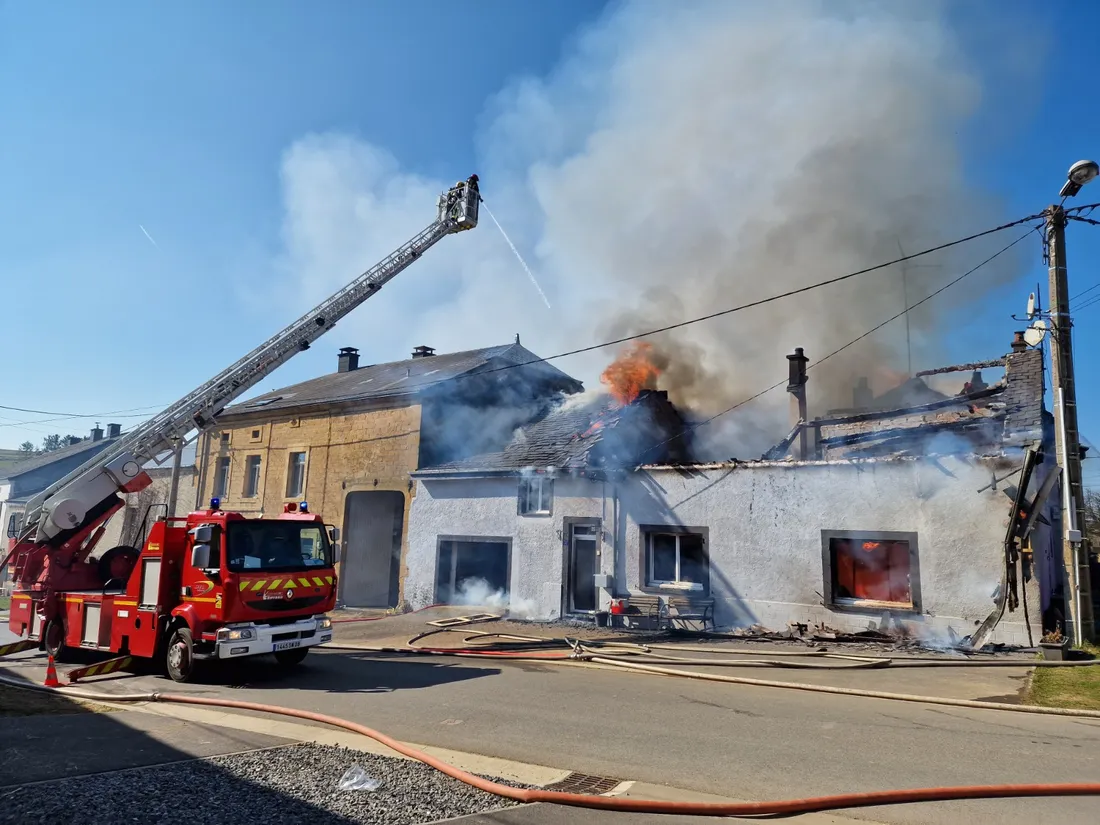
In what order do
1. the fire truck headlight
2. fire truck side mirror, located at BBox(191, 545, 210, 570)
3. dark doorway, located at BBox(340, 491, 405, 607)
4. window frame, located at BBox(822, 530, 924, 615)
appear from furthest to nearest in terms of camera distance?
dark doorway, located at BBox(340, 491, 405, 607) → window frame, located at BBox(822, 530, 924, 615) → fire truck side mirror, located at BBox(191, 545, 210, 570) → the fire truck headlight

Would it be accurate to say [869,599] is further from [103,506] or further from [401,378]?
[401,378]

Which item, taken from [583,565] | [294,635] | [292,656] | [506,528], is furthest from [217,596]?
[583,565]

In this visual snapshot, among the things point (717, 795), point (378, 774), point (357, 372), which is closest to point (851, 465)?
point (717, 795)

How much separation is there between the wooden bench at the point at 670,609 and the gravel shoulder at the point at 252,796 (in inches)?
391

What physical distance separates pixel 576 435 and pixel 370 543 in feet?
28.6

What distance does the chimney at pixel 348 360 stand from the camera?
2962 cm

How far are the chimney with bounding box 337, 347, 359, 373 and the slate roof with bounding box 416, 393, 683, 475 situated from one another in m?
11.4

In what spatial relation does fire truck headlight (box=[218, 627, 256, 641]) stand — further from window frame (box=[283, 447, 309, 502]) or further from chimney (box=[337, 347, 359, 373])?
chimney (box=[337, 347, 359, 373])

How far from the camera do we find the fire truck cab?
960 centimetres

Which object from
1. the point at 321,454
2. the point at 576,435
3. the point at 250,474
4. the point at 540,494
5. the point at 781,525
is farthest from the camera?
the point at 250,474

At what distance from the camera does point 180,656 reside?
9812 millimetres

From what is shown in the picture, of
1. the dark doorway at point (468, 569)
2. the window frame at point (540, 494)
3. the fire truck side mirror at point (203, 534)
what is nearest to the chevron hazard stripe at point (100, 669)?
the fire truck side mirror at point (203, 534)

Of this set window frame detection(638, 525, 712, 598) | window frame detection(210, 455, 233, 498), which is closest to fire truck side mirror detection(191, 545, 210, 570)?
window frame detection(638, 525, 712, 598)

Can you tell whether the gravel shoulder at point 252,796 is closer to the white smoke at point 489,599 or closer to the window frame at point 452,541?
the white smoke at point 489,599
